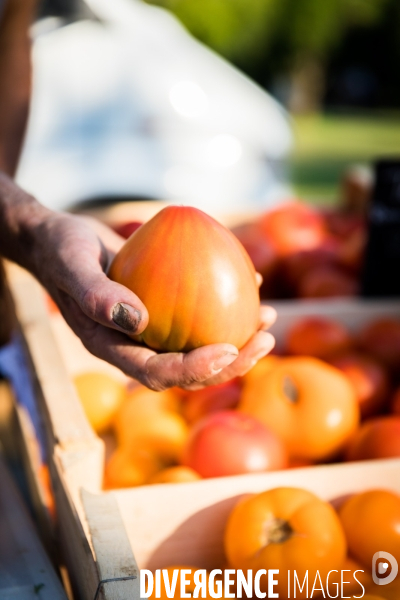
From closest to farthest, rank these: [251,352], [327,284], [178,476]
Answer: [251,352] < [178,476] < [327,284]

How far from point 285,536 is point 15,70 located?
153cm

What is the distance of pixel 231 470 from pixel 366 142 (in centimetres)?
1160

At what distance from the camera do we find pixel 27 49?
1.91m

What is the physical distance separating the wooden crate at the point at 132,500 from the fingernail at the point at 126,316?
263 millimetres

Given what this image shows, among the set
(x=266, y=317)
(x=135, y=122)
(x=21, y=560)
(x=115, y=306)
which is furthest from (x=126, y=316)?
(x=135, y=122)

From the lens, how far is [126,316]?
0.82m

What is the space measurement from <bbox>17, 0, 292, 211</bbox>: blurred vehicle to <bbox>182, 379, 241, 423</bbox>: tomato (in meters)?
1.48

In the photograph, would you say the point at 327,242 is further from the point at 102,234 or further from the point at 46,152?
the point at 46,152

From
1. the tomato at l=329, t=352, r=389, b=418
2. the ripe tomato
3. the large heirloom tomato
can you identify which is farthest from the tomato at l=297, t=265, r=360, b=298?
the large heirloom tomato

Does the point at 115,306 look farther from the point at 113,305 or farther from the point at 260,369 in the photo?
the point at 260,369

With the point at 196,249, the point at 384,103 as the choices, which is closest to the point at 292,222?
the point at 196,249

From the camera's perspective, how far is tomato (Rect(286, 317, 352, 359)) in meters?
1.57

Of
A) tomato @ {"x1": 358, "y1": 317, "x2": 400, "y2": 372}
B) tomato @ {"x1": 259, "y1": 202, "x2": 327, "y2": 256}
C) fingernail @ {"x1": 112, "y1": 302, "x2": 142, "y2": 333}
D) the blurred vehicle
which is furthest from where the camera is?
the blurred vehicle

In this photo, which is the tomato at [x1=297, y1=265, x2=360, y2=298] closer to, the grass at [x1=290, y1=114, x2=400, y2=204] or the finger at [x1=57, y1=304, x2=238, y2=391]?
the finger at [x1=57, y1=304, x2=238, y2=391]
